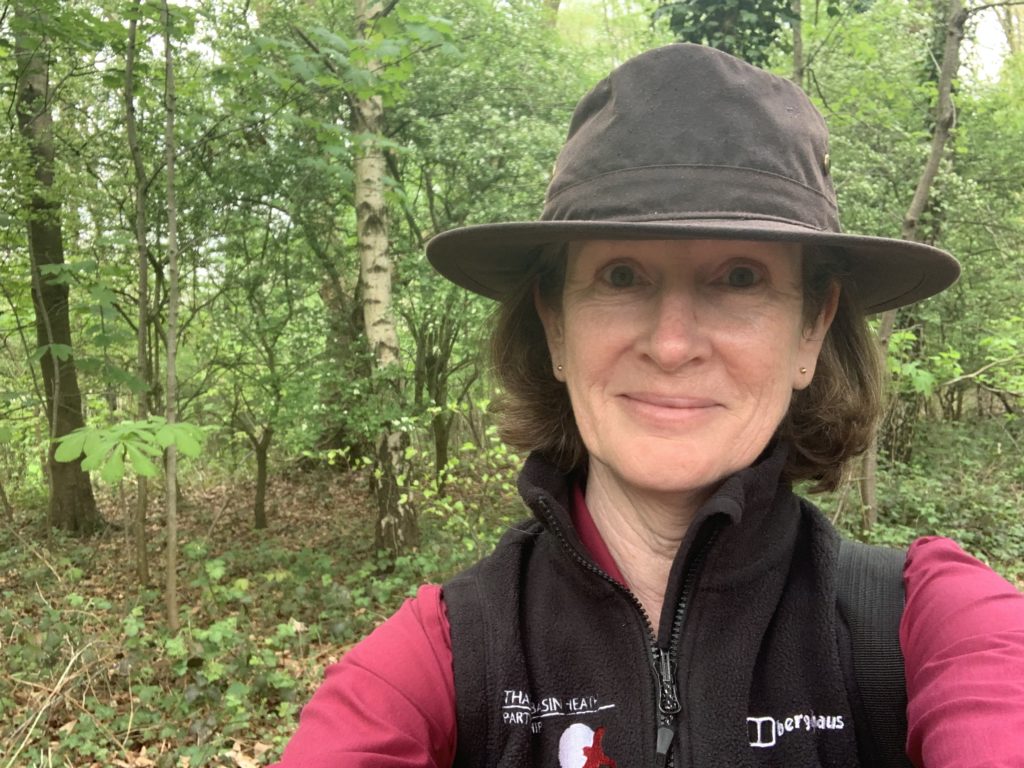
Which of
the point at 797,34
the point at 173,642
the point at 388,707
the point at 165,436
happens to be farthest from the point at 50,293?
the point at 388,707

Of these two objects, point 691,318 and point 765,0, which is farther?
point 765,0

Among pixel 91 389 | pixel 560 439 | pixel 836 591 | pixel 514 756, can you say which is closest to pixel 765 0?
pixel 560 439

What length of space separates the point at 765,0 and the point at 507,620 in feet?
17.5

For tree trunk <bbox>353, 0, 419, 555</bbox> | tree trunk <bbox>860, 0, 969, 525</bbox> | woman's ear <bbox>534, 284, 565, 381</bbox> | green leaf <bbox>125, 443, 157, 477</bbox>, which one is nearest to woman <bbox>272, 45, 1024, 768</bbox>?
woman's ear <bbox>534, 284, 565, 381</bbox>

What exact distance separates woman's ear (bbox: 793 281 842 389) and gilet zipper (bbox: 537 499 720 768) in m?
0.38

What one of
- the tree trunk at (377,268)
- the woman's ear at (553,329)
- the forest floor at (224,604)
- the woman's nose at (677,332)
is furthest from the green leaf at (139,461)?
the tree trunk at (377,268)

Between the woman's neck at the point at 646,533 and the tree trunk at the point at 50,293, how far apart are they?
5.39 metres

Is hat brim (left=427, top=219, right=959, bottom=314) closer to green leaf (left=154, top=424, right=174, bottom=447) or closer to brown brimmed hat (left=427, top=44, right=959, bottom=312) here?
brown brimmed hat (left=427, top=44, right=959, bottom=312)

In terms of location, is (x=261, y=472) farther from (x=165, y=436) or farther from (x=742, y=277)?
(x=742, y=277)

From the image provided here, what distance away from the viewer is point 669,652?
1212 mm

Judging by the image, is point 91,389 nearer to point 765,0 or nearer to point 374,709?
point 765,0

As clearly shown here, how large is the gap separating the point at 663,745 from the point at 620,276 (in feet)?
2.53

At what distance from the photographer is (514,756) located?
3.91ft

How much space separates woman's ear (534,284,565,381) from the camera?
5.17ft
